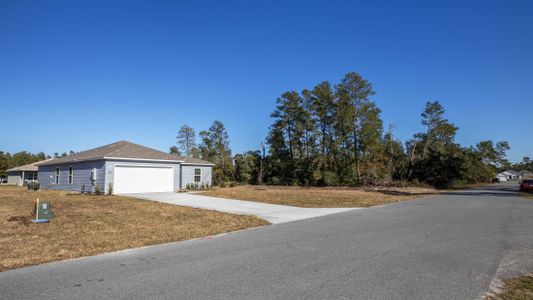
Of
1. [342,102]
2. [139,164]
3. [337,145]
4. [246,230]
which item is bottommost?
[246,230]

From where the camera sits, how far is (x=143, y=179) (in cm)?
2256

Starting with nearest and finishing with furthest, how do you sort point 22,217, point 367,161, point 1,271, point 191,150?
point 1,271, point 22,217, point 367,161, point 191,150

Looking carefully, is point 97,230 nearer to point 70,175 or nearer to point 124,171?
point 124,171

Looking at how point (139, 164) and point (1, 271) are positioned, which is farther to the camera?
point (139, 164)

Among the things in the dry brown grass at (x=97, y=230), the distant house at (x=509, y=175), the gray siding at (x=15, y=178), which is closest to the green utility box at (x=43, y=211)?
the dry brown grass at (x=97, y=230)

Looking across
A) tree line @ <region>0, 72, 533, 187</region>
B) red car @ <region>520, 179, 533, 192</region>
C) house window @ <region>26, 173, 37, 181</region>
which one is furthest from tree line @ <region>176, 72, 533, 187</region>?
house window @ <region>26, 173, 37, 181</region>

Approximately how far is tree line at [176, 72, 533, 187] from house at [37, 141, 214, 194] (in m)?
12.0

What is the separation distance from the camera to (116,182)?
21188 mm

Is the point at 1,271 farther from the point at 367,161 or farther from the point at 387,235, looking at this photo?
the point at 367,161

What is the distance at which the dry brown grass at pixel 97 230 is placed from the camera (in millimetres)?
6458

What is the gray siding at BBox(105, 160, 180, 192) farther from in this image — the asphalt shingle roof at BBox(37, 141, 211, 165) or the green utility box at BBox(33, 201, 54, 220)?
the green utility box at BBox(33, 201, 54, 220)

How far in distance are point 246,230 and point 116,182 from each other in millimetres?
15042

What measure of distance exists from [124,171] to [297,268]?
19.1 meters

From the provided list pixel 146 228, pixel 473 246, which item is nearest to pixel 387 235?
pixel 473 246
